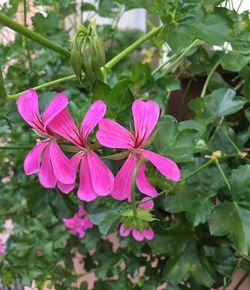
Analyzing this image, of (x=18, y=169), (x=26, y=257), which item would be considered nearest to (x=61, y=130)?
(x=26, y=257)

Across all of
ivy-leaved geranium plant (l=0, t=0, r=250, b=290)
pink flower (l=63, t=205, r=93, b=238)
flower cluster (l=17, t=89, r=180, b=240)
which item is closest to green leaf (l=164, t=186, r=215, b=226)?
ivy-leaved geranium plant (l=0, t=0, r=250, b=290)

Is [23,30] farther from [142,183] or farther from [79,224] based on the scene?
[79,224]

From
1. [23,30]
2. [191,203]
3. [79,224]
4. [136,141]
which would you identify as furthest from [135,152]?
[79,224]

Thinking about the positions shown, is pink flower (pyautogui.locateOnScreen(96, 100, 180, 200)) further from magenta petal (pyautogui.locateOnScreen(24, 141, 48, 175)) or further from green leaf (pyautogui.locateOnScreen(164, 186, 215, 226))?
green leaf (pyautogui.locateOnScreen(164, 186, 215, 226))

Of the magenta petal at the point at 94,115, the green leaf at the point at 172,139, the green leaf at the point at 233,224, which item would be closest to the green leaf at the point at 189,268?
the green leaf at the point at 233,224

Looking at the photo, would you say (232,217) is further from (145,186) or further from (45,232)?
(45,232)
